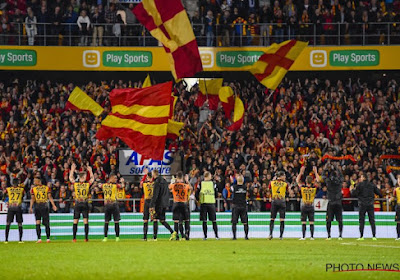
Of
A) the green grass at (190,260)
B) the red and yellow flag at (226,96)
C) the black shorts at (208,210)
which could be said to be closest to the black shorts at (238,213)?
the black shorts at (208,210)

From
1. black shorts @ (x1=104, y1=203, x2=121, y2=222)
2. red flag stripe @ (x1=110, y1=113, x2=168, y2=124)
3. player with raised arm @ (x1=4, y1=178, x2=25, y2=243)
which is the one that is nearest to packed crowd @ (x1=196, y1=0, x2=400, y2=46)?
red flag stripe @ (x1=110, y1=113, x2=168, y2=124)

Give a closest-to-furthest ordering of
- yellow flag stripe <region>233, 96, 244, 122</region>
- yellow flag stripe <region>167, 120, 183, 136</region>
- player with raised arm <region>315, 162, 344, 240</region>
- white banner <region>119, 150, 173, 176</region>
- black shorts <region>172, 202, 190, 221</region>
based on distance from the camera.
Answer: black shorts <region>172, 202, 190, 221</region>, player with raised arm <region>315, 162, 344, 240</region>, yellow flag stripe <region>167, 120, 183, 136</region>, yellow flag stripe <region>233, 96, 244, 122</region>, white banner <region>119, 150, 173, 176</region>

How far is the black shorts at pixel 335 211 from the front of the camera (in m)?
24.8

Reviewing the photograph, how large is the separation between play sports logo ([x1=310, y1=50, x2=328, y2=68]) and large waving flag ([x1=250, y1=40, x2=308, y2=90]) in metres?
7.76

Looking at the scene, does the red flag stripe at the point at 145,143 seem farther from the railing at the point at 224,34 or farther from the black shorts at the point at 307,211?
the railing at the point at 224,34

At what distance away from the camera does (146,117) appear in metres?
25.4

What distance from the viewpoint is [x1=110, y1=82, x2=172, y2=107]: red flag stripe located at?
2514 centimetres

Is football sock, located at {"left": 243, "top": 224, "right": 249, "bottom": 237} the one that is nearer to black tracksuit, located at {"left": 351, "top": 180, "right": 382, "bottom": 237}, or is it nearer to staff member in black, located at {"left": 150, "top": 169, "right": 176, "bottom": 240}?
staff member in black, located at {"left": 150, "top": 169, "right": 176, "bottom": 240}

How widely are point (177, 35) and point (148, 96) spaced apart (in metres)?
2.00

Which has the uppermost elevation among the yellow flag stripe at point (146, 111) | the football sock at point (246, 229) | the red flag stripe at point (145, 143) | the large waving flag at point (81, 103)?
the large waving flag at point (81, 103)

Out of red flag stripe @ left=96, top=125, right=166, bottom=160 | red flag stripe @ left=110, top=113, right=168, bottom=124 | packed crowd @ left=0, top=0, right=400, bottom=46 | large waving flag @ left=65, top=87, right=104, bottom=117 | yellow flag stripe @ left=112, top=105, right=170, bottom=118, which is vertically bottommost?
red flag stripe @ left=96, top=125, right=166, bottom=160

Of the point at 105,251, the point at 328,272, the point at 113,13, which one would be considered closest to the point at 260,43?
the point at 113,13

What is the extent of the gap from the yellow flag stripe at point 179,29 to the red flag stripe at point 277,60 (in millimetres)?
3306

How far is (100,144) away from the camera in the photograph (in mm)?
31734
